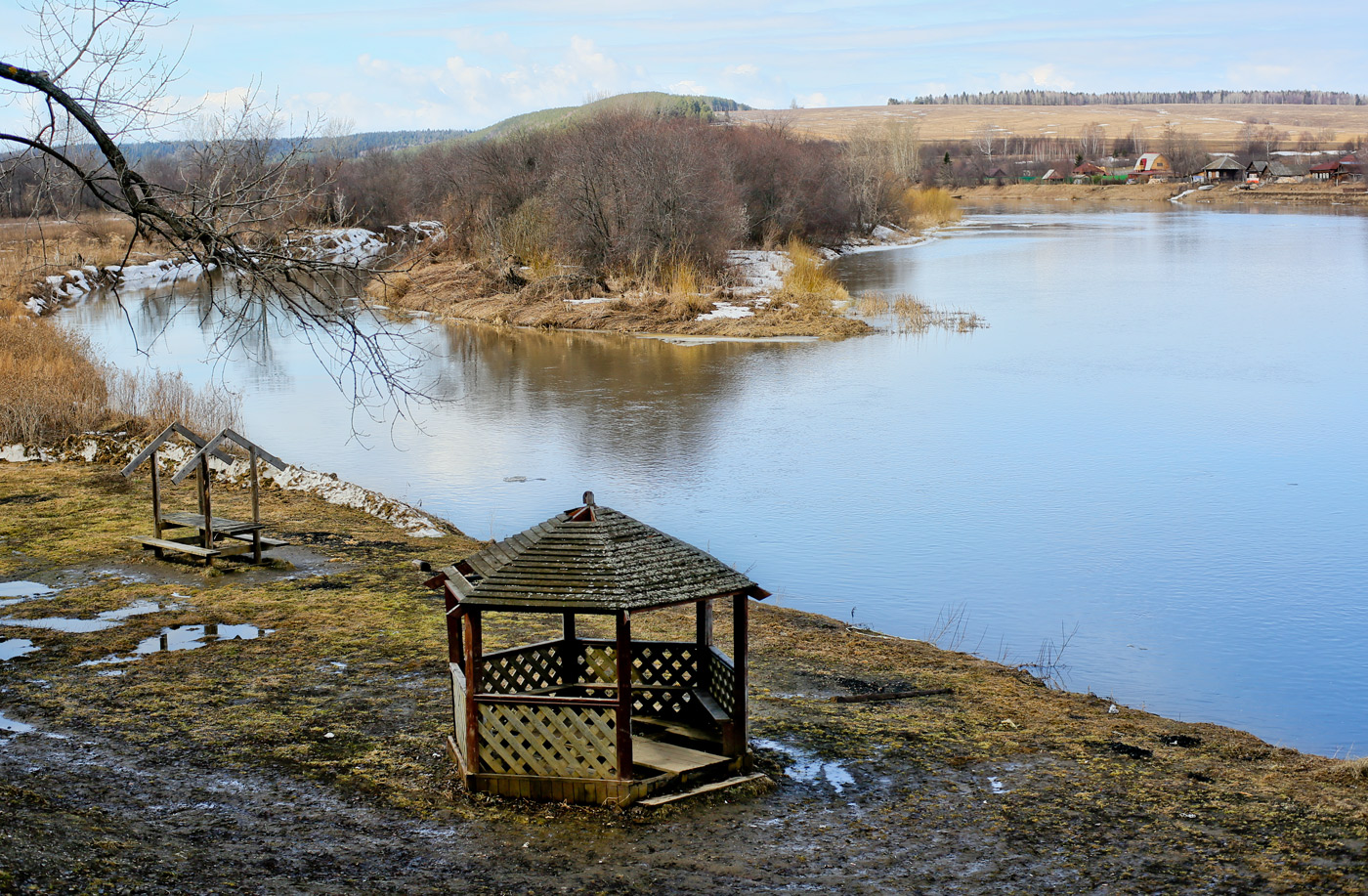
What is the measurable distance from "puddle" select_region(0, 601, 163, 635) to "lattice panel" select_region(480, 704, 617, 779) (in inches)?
211

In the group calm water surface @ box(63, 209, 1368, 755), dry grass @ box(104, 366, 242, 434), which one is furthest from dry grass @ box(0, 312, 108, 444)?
calm water surface @ box(63, 209, 1368, 755)

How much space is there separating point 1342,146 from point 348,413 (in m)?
173

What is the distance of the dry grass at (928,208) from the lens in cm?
7906

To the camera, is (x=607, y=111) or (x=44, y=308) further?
(x=607, y=111)

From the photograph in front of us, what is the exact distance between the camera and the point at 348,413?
2577 cm

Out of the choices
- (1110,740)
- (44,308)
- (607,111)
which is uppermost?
(607,111)

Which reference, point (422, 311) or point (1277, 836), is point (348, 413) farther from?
point (1277, 836)

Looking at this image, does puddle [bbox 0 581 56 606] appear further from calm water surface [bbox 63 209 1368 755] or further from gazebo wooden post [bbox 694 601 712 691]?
gazebo wooden post [bbox 694 601 712 691]

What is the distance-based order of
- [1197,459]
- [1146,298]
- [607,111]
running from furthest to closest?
1. [607,111]
2. [1146,298]
3. [1197,459]

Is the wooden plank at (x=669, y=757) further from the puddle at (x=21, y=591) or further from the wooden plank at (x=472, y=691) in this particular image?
the puddle at (x=21, y=591)

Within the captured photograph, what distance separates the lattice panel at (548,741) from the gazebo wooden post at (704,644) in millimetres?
1217

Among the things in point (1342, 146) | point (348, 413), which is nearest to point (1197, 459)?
point (348, 413)

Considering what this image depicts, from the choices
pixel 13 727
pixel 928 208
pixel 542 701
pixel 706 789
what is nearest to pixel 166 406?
pixel 13 727

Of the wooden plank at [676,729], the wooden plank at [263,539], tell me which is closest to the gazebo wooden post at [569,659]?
the wooden plank at [676,729]
